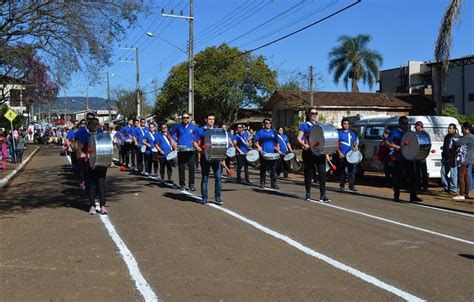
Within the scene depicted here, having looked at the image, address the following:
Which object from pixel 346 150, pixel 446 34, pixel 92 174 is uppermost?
pixel 446 34

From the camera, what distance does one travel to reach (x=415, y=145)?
11875 mm

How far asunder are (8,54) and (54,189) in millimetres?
3859

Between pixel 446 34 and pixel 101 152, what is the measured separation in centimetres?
1067

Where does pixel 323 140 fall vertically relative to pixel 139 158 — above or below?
above

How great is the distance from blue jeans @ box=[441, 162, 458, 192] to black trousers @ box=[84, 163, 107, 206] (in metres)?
8.65

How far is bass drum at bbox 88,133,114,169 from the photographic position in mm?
→ 10055

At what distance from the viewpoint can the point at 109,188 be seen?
49.9 ft

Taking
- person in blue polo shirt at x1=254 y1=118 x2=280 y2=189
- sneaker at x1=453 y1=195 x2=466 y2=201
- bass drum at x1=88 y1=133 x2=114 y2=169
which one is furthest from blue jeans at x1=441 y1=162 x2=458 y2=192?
bass drum at x1=88 y1=133 x2=114 y2=169

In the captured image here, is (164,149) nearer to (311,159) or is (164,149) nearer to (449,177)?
(311,159)

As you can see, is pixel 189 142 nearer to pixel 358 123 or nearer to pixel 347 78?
pixel 358 123

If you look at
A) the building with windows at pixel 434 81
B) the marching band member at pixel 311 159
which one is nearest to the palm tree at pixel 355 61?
the building with windows at pixel 434 81

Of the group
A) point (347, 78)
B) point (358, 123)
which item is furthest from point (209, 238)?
point (347, 78)

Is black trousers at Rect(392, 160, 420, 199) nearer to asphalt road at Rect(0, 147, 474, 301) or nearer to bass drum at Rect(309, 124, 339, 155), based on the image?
asphalt road at Rect(0, 147, 474, 301)

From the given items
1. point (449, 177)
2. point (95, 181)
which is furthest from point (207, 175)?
point (449, 177)
